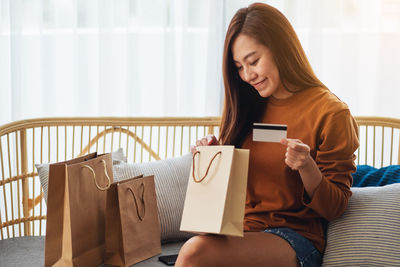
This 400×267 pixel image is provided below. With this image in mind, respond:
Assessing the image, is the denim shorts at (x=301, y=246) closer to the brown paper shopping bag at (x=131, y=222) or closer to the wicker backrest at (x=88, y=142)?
the brown paper shopping bag at (x=131, y=222)

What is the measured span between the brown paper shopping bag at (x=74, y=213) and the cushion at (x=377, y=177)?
86cm

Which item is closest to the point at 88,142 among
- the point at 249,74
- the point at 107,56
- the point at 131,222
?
the point at 107,56

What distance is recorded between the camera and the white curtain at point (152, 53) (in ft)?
7.61

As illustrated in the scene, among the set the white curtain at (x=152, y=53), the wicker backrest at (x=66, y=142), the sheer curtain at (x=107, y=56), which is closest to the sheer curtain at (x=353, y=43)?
the white curtain at (x=152, y=53)

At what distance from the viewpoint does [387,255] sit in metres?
1.42

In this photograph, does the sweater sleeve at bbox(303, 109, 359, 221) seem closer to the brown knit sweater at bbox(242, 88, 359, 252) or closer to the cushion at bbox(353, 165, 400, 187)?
the brown knit sweater at bbox(242, 88, 359, 252)

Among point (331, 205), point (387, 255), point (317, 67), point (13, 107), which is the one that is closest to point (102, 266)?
point (331, 205)

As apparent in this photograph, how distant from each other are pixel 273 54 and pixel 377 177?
62cm

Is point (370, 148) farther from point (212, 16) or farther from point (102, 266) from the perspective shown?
point (102, 266)

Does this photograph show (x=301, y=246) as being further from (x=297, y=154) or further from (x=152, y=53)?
(x=152, y=53)

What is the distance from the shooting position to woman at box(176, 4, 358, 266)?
135 centimetres

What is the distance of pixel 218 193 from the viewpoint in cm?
133

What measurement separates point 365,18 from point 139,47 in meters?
1.07

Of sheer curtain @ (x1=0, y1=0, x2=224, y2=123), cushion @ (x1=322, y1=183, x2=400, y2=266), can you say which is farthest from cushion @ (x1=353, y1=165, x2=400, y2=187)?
sheer curtain @ (x1=0, y1=0, x2=224, y2=123)
